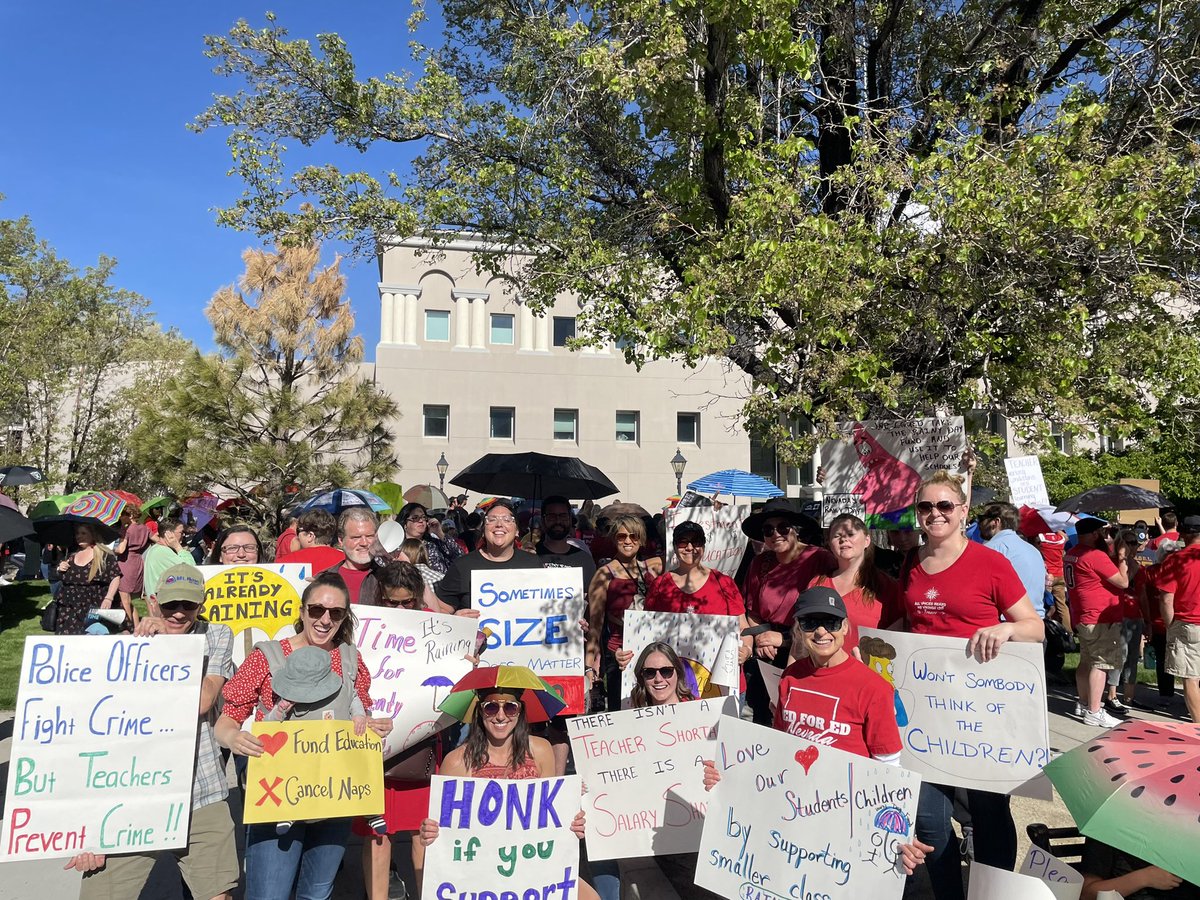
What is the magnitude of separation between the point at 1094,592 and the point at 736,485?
857cm

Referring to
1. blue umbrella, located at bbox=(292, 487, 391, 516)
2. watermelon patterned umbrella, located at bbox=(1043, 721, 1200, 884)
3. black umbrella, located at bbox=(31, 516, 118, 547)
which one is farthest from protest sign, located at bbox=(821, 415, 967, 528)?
black umbrella, located at bbox=(31, 516, 118, 547)

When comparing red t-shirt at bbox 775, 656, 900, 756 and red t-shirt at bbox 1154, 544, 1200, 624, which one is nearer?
red t-shirt at bbox 775, 656, 900, 756

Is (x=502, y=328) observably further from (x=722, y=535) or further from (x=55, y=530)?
(x=722, y=535)

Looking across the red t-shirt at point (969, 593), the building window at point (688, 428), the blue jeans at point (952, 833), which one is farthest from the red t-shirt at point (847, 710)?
the building window at point (688, 428)

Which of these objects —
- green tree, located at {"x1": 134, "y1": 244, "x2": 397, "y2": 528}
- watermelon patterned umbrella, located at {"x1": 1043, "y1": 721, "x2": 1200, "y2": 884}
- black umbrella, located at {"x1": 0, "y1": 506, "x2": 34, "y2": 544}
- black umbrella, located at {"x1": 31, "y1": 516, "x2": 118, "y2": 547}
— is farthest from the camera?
green tree, located at {"x1": 134, "y1": 244, "x2": 397, "y2": 528}

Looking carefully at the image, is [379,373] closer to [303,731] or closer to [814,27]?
[814,27]

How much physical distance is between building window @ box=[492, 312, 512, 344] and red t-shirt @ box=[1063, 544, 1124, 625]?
30.3 m

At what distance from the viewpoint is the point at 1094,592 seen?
852 cm

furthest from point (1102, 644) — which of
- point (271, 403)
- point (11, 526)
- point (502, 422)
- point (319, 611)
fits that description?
point (502, 422)

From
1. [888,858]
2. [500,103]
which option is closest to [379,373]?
[500,103]

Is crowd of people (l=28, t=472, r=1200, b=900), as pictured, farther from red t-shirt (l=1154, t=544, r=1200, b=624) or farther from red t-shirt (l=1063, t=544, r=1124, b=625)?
red t-shirt (l=1154, t=544, r=1200, b=624)

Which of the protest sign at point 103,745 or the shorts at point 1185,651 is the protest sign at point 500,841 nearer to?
the protest sign at point 103,745

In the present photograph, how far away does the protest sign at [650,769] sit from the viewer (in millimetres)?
4129

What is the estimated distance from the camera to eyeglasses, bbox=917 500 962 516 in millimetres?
4059
